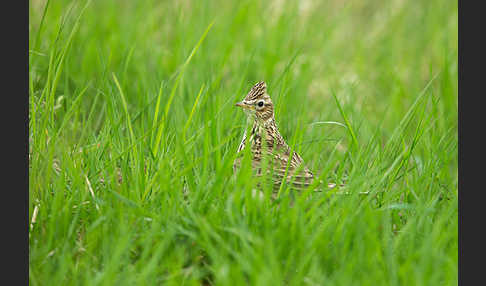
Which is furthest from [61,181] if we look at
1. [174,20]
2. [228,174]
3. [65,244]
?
[174,20]

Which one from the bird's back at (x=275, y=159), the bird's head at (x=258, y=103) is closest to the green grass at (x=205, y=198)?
the bird's back at (x=275, y=159)

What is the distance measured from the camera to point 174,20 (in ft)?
25.0

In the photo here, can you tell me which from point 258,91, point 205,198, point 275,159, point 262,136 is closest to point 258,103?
point 258,91

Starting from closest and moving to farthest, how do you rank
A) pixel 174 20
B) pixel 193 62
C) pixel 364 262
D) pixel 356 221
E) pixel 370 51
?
pixel 364 262, pixel 356 221, pixel 193 62, pixel 174 20, pixel 370 51

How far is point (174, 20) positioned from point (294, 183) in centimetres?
426

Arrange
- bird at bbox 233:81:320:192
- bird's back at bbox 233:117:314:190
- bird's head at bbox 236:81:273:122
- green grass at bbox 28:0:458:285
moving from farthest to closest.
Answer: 1. bird's head at bbox 236:81:273:122
2. bird at bbox 233:81:320:192
3. bird's back at bbox 233:117:314:190
4. green grass at bbox 28:0:458:285

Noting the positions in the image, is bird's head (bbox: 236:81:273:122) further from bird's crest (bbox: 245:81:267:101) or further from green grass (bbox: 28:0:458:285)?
green grass (bbox: 28:0:458:285)

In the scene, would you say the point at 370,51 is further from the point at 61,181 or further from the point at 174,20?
the point at 61,181

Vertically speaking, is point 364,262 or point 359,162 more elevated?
point 359,162

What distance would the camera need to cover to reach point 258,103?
441cm

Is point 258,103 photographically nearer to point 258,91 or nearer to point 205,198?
point 258,91

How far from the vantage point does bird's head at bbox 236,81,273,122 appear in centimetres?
439

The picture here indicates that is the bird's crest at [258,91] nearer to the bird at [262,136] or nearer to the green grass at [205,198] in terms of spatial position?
the bird at [262,136]

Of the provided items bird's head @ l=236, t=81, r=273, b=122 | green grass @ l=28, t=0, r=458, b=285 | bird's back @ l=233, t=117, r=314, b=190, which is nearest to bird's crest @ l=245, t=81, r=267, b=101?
bird's head @ l=236, t=81, r=273, b=122
